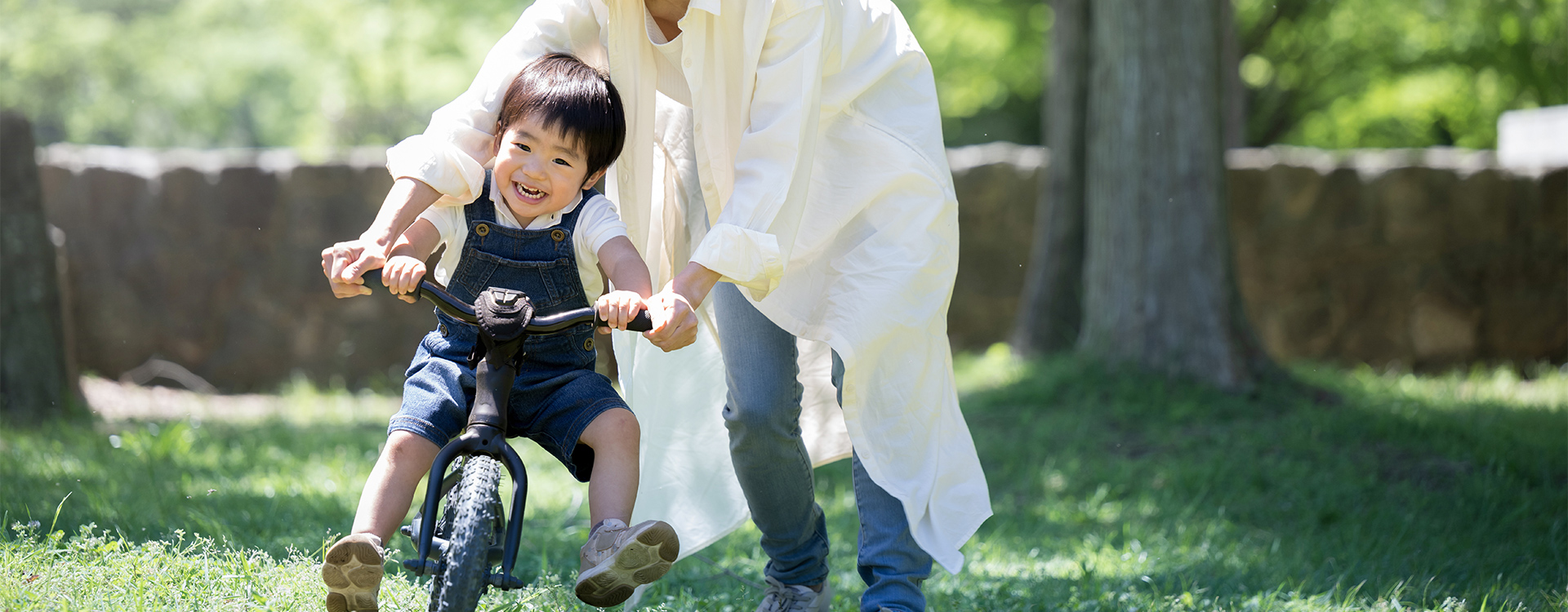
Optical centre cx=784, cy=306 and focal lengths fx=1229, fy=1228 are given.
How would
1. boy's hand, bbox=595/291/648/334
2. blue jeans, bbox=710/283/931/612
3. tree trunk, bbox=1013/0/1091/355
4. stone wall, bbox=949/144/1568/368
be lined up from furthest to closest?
stone wall, bbox=949/144/1568/368
tree trunk, bbox=1013/0/1091/355
blue jeans, bbox=710/283/931/612
boy's hand, bbox=595/291/648/334

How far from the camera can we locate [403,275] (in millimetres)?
2203

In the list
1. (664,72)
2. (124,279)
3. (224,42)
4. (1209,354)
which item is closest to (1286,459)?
(1209,354)

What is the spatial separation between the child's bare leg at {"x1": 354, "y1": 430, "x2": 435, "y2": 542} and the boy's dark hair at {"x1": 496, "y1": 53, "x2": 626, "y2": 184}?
0.68 meters

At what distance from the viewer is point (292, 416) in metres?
6.72

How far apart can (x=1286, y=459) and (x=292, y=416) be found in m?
5.06

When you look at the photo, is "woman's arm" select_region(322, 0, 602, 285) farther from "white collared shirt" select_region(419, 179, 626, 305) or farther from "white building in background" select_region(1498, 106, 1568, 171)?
"white building in background" select_region(1498, 106, 1568, 171)

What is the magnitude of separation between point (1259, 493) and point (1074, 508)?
2.59ft

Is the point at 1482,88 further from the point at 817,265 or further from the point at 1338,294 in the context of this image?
the point at 817,265

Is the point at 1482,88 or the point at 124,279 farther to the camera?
the point at 1482,88

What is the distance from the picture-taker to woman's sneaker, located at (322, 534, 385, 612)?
2172 mm

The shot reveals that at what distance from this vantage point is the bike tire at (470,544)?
2.20 m

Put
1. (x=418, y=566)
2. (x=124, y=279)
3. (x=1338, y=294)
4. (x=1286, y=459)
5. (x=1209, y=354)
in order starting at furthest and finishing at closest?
(x=1338, y=294) → (x=124, y=279) → (x=1209, y=354) → (x=1286, y=459) → (x=418, y=566)

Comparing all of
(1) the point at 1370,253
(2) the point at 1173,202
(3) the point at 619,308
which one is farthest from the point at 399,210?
(1) the point at 1370,253

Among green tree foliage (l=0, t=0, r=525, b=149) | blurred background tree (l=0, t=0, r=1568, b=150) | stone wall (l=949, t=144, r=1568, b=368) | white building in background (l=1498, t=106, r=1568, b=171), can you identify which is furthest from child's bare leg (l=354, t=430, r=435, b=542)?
green tree foliage (l=0, t=0, r=525, b=149)
